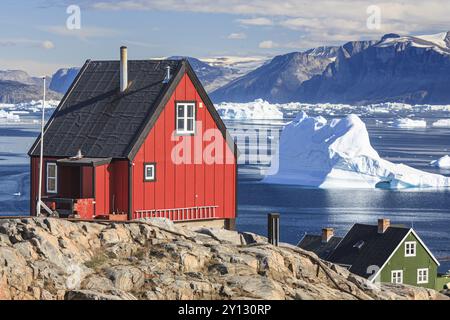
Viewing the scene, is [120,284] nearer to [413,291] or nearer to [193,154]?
[413,291]

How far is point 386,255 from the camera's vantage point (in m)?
47.1

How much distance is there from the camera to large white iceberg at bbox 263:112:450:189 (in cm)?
10838

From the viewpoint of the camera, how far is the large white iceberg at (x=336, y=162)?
108m

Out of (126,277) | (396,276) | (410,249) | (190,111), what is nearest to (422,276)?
(410,249)

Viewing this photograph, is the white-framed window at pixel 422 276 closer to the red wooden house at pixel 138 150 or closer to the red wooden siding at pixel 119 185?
the red wooden house at pixel 138 150

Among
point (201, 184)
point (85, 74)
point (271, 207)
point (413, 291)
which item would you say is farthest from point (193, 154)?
point (271, 207)

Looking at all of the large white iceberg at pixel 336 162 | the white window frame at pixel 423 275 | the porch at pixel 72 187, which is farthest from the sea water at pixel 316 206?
the porch at pixel 72 187

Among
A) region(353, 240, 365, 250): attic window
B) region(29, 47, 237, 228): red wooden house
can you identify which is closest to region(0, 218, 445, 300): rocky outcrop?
region(29, 47, 237, 228): red wooden house

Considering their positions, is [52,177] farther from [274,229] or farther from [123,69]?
[274,229]

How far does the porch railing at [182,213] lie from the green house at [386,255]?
1907 cm

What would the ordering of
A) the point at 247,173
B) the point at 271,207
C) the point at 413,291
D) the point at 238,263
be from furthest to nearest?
the point at 247,173, the point at 271,207, the point at 413,291, the point at 238,263

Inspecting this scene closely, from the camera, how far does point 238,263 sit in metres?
19.3

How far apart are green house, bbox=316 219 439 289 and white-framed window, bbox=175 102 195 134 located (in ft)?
66.6
